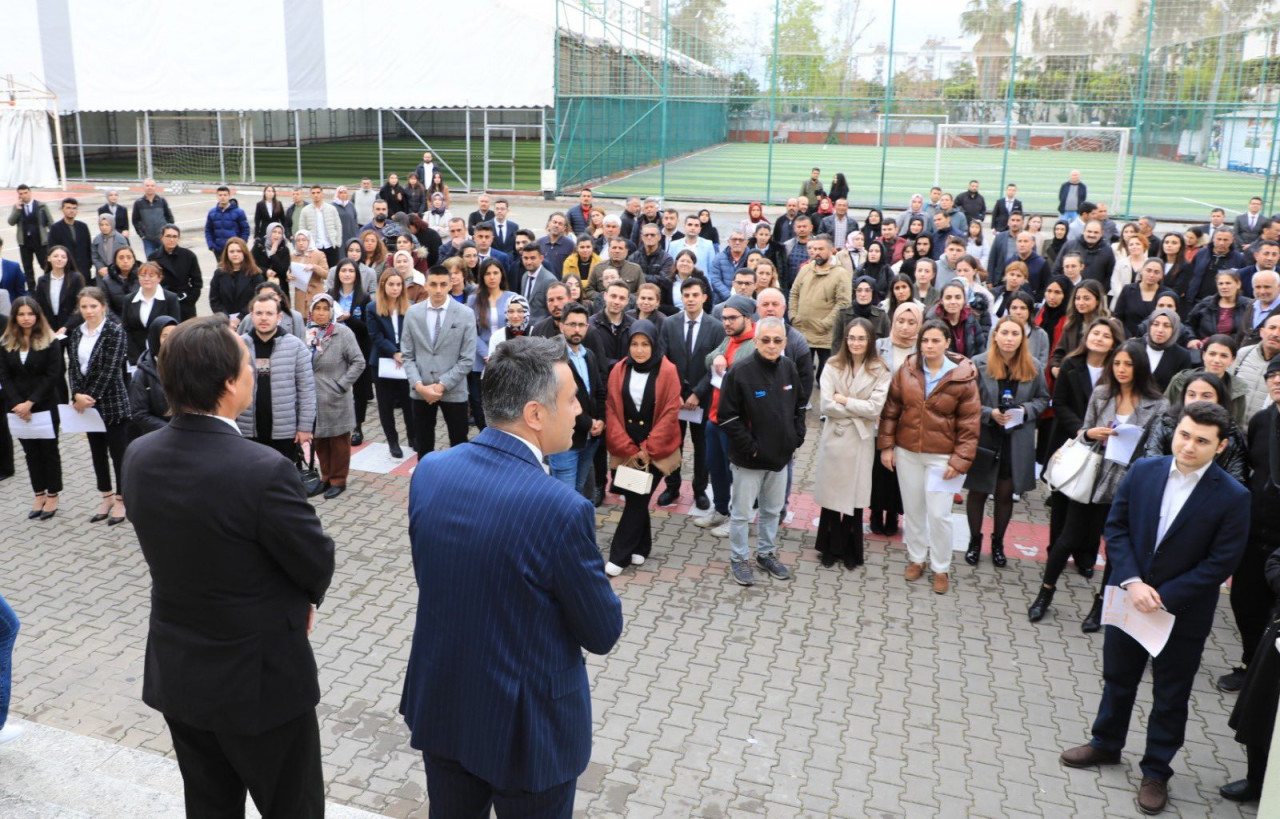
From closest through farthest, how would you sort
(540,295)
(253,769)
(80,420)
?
(253,769), (80,420), (540,295)

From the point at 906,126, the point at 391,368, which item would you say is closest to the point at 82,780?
the point at 391,368

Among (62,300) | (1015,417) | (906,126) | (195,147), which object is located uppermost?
(906,126)

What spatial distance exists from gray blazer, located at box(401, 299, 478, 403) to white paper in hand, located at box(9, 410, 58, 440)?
2585 mm

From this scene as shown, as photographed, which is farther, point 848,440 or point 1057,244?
point 1057,244

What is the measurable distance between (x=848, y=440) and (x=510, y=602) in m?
4.58

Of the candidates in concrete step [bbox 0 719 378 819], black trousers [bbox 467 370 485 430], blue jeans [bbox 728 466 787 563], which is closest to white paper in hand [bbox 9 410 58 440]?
black trousers [bbox 467 370 485 430]

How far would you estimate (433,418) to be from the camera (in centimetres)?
842

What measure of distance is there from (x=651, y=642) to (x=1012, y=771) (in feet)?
6.86

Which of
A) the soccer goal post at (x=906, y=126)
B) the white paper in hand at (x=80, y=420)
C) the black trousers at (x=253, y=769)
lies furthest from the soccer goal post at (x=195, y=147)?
the black trousers at (x=253, y=769)

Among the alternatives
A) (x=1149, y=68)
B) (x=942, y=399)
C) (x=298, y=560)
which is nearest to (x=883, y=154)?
(x=1149, y=68)

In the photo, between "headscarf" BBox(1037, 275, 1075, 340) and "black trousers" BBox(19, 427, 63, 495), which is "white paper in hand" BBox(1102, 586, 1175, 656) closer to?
"headscarf" BBox(1037, 275, 1075, 340)

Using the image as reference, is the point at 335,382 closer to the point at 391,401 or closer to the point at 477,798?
the point at 391,401

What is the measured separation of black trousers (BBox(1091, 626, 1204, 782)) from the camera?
446cm

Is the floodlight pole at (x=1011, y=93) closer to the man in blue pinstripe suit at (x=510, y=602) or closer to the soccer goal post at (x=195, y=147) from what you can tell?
the soccer goal post at (x=195, y=147)
